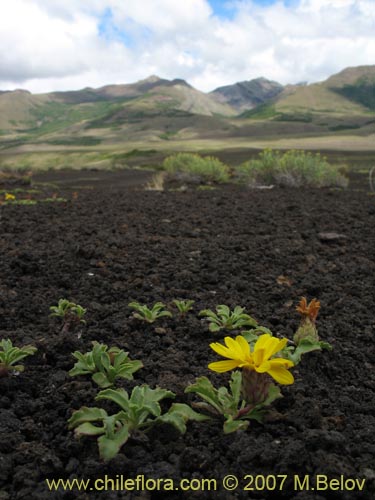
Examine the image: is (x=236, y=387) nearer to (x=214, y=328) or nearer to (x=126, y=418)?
(x=126, y=418)

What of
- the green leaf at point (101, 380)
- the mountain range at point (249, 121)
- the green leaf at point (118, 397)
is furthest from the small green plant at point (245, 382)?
the mountain range at point (249, 121)

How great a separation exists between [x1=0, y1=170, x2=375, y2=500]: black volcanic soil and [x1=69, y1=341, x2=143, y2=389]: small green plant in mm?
55

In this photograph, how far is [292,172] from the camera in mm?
11219

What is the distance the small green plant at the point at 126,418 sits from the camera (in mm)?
1504

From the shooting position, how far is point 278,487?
1.37m

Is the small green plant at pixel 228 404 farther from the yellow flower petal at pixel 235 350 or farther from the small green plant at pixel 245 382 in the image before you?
the yellow flower petal at pixel 235 350

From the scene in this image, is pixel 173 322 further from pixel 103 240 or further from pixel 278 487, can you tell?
pixel 103 240

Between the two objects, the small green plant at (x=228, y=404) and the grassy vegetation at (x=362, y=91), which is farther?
the grassy vegetation at (x=362, y=91)

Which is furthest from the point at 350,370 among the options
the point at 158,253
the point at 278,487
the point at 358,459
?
the point at 158,253

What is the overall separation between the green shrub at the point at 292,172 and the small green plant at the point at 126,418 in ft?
31.7

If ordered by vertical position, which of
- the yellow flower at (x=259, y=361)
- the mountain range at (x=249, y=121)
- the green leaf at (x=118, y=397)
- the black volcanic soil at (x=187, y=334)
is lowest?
the black volcanic soil at (x=187, y=334)

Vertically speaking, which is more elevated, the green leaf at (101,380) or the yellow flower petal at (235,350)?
the yellow flower petal at (235,350)

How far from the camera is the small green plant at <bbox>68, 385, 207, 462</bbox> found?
4.93ft

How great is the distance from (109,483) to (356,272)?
2787mm
